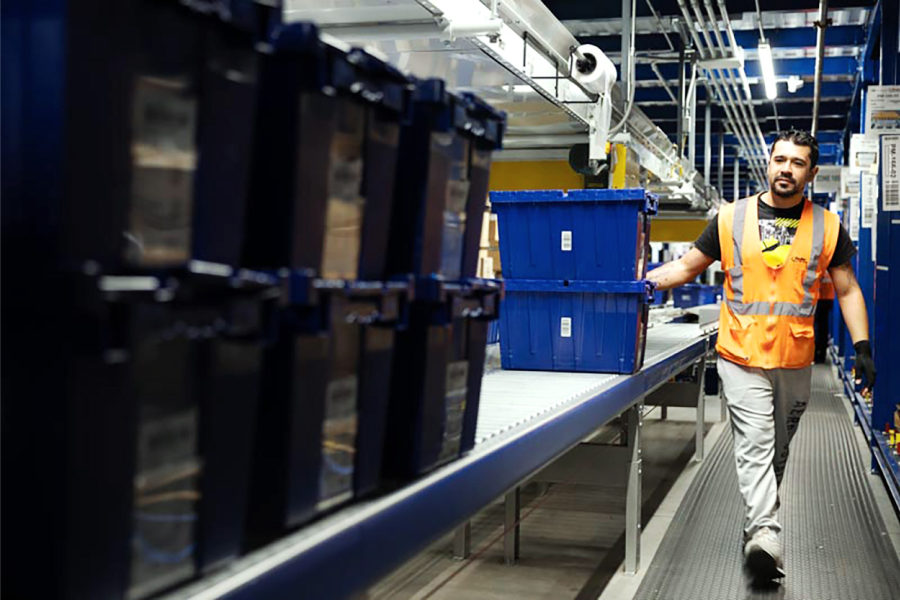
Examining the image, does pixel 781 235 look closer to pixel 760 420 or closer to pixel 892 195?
pixel 760 420

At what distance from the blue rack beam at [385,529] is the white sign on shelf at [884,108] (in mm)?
3659

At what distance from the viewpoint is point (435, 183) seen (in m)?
1.60

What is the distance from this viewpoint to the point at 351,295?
4.41ft

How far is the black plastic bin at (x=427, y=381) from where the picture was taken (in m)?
1.62

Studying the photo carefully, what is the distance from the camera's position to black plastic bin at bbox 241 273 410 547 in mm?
1231

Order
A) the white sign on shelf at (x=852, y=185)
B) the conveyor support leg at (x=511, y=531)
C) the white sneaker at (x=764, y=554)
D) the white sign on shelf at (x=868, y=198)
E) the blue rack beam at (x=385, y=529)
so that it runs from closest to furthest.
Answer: the blue rack beam at (x=385, y=529), the white sneaker at (x=764, y=554), the conveyor support leg at (x=511, y=531), the white sign on shelf at (x=868, y=198), the white sign on shelf at (x=852, y=185)

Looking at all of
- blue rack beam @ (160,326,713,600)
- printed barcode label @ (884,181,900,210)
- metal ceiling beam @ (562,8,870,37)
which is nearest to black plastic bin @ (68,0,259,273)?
→ blue rack beam @ (160,326,713,600)

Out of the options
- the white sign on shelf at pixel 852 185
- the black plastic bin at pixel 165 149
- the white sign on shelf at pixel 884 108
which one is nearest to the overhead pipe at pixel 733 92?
the white sign on shelf at pixel 852 185

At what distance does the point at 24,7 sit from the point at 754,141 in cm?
1556

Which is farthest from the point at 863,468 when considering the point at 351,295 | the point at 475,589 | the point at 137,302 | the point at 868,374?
the point at 137,302

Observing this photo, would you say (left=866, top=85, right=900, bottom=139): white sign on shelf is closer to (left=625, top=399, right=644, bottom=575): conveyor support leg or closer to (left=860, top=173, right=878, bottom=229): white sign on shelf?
(left=860, top=173, right=878, bottom=229): white sign on shelf

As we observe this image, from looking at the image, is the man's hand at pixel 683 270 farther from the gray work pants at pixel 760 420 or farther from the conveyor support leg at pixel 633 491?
the conveyor support leg at pixel 633 491

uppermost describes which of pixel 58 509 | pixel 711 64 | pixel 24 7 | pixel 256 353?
pixel 711 64

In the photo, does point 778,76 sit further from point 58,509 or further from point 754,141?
point 58,509
